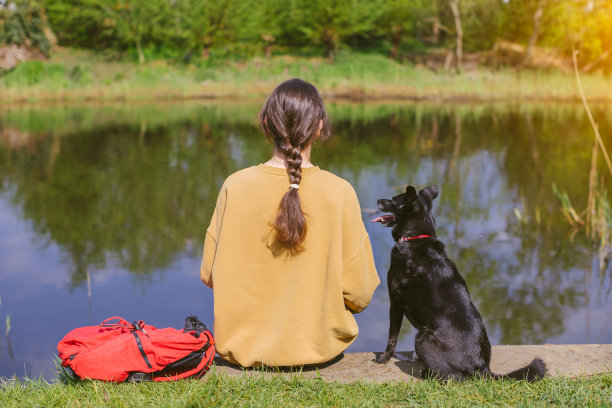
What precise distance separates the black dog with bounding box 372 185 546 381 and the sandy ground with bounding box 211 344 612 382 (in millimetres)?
123

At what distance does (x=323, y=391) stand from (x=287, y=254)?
74 centimetres

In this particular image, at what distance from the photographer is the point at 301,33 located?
38281 mm

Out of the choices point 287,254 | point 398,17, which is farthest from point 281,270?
point 398,17

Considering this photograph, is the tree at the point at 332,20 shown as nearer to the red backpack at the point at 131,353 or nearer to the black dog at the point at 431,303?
the black dog at the point at 431,303

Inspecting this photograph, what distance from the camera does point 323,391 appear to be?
126 inches

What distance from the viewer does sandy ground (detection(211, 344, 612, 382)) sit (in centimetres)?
341

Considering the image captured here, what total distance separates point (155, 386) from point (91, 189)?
9.80 m

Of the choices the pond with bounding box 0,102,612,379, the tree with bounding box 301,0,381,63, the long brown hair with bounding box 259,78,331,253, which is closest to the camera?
the long brown hair with bounding box 259,78,331,253

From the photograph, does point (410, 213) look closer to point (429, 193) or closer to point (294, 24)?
point (429, 193)

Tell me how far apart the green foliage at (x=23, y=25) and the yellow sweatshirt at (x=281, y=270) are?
32.8m

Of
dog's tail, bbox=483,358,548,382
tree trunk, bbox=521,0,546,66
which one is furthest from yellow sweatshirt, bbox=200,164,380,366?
tree trunk, bbox=521,0,546,66

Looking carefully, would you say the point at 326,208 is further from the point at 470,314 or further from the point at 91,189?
the point at 91,189

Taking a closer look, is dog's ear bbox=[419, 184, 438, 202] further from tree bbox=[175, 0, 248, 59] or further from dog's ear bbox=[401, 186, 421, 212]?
tree bbox=[175, 0, 248, 59]

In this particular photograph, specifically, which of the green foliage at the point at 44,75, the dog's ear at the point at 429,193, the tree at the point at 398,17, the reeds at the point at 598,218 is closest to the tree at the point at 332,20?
the tree at the point at 398,17
